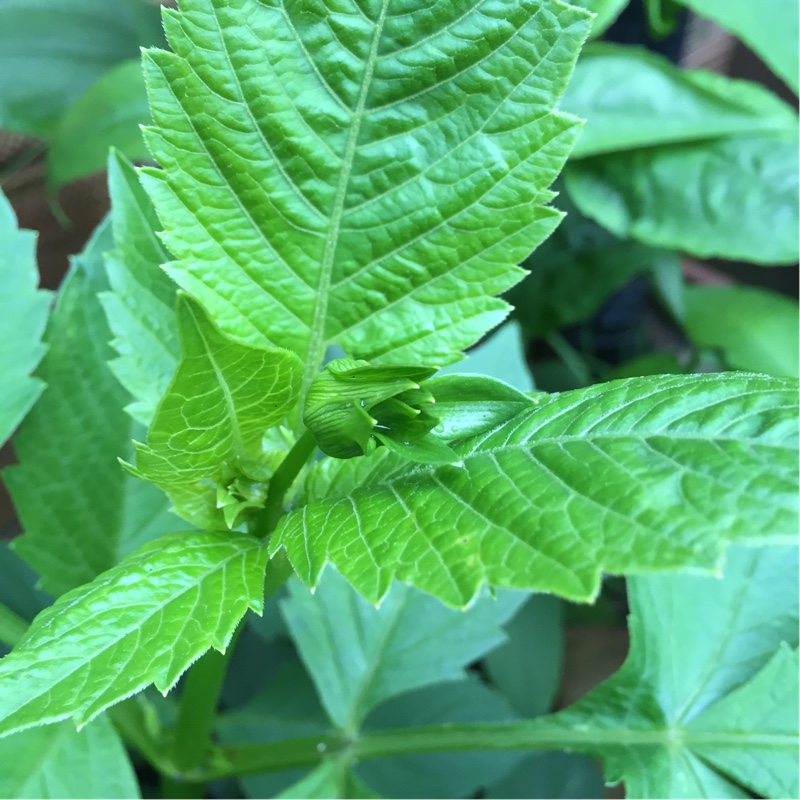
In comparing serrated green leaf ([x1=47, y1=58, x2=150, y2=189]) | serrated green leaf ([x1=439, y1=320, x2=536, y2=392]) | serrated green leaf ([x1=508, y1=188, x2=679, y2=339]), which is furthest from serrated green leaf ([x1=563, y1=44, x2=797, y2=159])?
serrated green leaf ([x1=47, y1=58, x2=150, y2=189])

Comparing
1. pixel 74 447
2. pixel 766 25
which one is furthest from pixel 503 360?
pixel 766 25

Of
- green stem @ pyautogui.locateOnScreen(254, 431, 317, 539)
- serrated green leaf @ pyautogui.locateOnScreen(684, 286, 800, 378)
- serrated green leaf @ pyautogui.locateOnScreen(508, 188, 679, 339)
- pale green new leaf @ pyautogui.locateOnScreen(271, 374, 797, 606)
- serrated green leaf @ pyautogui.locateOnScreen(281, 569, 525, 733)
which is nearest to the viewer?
pale green new leaf @ pyautogui.locateOnScreen(271, 374, 797, 606)

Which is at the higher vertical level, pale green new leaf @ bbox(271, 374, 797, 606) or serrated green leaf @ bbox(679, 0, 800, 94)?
serrated green leaf @ bbox(679, 0, 800, 94)

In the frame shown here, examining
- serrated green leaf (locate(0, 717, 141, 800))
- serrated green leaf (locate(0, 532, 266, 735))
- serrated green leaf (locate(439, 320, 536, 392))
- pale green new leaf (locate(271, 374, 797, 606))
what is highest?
pale green new leaf (locate(271, 374, 797, 606))

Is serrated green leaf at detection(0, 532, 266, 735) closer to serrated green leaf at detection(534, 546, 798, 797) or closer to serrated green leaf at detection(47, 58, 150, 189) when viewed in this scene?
serrated green leaf at detection(534, 546, 798, 797)

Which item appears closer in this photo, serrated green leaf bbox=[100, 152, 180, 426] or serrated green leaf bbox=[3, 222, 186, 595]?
serrated green leaf bbox=[100, 152, 180, 426]

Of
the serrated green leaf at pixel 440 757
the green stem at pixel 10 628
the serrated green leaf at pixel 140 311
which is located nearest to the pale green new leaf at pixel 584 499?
the serrated green leaf at pixel 140 311

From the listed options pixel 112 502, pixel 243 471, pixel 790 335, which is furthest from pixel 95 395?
pixel 790 335
